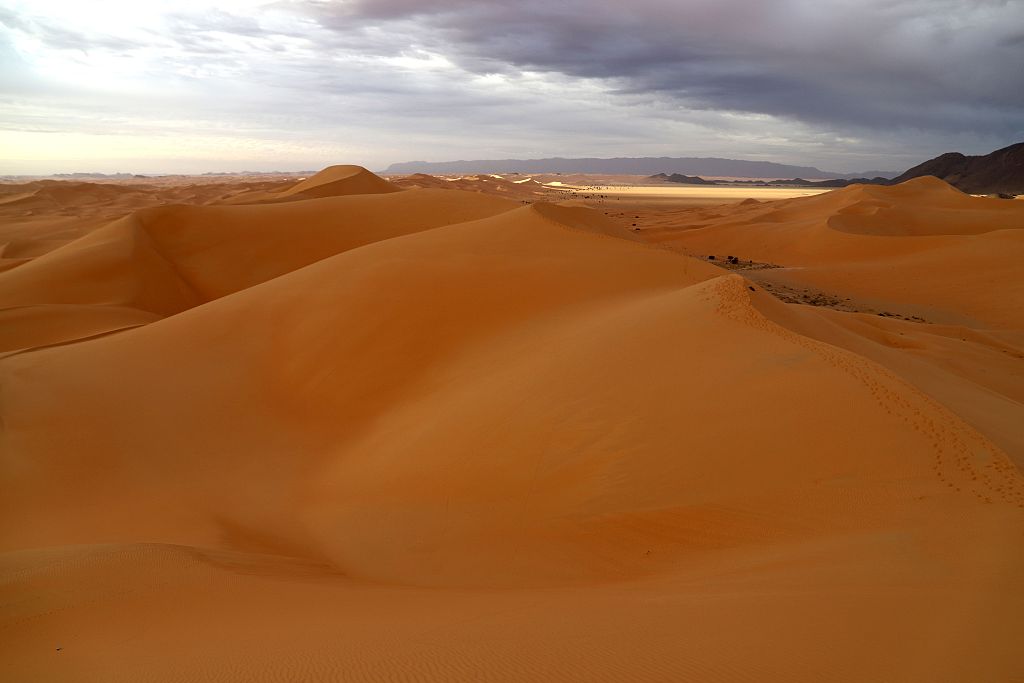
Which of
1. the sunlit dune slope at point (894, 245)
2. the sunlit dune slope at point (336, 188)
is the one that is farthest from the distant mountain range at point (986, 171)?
the sunlit dune slope at point (336, 188)

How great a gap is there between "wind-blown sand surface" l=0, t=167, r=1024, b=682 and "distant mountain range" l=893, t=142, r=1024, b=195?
255 ft

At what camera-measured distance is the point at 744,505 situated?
16.7 feet

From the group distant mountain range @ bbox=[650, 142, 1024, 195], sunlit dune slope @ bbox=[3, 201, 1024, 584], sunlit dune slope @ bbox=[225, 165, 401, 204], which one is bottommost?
sunlit dune slope @ bbox=[3, 201, 1024, 584]

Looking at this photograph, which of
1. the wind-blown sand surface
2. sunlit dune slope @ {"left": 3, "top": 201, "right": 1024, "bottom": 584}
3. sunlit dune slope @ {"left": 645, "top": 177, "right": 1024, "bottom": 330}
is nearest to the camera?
the wind-blown sand surface

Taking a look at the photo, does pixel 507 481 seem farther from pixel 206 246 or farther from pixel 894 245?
pixel 894 245

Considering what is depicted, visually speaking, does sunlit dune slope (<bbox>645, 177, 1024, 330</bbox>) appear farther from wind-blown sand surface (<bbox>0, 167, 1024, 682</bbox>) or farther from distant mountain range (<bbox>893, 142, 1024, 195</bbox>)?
distant mountain range (<bbox>893, 142, 1024, 195</bbox>)

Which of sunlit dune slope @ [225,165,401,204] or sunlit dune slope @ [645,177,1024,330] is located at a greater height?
sunlit dune slope @ [225,165,401,204]

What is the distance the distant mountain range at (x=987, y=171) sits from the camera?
74875mm

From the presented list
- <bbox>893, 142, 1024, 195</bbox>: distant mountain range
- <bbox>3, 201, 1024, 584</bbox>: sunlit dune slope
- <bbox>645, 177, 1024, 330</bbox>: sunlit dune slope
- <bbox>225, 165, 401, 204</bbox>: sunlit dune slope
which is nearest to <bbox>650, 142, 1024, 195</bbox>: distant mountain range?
<bbox>893, 142, 1024, 195</bbox>: distant mountain range

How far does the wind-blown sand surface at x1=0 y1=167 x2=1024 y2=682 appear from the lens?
3.28 m

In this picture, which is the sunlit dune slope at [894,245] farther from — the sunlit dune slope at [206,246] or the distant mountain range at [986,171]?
the distant mountain range at [986,171]

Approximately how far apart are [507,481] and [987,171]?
314 feet

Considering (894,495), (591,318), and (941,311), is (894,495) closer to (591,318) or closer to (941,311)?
(591,318)

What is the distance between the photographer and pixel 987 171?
8044 cm
